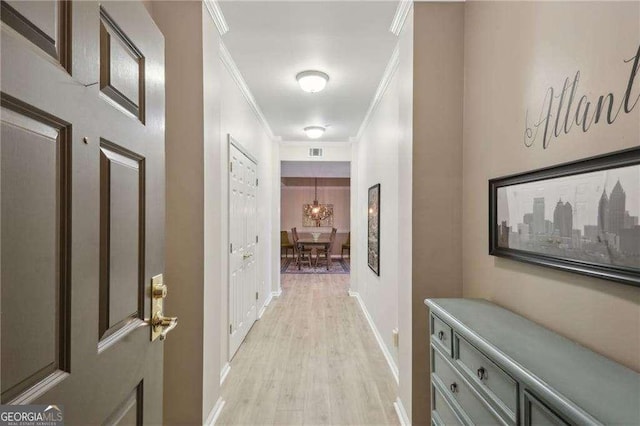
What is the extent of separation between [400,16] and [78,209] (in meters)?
2.11

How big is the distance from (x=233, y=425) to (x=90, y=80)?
2.14 m

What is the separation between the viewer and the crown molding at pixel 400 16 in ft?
6.30

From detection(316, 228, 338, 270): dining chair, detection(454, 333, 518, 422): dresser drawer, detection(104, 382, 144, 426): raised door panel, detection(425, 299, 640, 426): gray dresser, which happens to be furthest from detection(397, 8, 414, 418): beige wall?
detection(316, 228, 338, 270): dining chair

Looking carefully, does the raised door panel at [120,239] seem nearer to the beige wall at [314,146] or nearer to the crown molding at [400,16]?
the crown molding at [400,16]

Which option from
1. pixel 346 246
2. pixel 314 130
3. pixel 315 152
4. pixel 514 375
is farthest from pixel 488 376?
pixel 346 246

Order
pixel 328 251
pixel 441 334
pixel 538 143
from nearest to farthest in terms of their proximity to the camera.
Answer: pixel 538 143
pixel 441 334
pixel 328 251

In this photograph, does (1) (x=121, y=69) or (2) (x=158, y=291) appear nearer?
(1) (x=121, y=69)

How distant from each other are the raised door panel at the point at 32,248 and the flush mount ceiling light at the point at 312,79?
2462 millimetres

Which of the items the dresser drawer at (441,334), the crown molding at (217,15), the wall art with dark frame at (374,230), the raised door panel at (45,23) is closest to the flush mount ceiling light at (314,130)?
the wall art with dark frame at (374,230)

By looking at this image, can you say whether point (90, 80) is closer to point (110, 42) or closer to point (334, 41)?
point (110, 42)

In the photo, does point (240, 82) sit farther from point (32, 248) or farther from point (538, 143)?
point (32, 248)

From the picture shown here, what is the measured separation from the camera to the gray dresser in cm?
76

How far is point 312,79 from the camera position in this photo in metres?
2.84

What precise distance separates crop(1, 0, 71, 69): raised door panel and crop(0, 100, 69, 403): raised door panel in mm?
131
